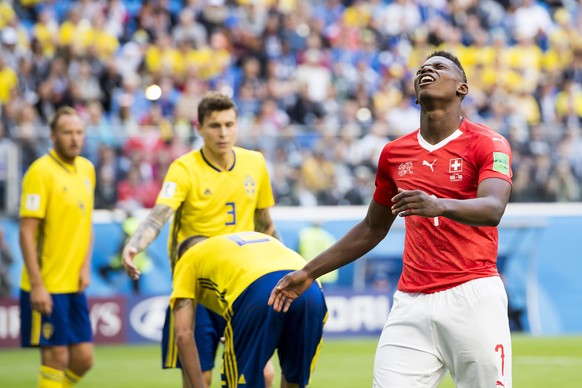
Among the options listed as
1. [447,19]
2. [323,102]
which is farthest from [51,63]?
[447,19]

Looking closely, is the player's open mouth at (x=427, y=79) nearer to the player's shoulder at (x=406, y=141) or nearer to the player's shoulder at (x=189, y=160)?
the player's shoulder at (x=406, y=141)

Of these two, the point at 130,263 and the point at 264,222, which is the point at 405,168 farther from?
the point at 264,222

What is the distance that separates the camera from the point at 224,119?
23.1 feet

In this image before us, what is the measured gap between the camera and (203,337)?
701 centimetres

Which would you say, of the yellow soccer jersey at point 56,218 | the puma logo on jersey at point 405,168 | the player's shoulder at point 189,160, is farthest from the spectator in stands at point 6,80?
the puma logo on jersey at point 405,168

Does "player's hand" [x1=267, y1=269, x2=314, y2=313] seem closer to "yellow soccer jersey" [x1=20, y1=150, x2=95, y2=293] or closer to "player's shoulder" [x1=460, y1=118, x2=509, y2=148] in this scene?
"player's shoulder" [x1=460, y1=118, x2=509, y2=148]

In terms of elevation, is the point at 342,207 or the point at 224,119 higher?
the point at 224,119

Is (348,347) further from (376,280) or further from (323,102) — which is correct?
(323,102)

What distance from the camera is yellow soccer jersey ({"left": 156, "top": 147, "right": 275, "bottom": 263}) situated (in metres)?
7.05

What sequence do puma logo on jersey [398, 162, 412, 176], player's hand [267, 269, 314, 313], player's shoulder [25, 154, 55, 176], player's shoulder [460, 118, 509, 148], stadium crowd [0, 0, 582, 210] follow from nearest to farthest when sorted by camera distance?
player's shoulder [460, 118, 509, 148], puma logo on jersey [398, 162, 412, 176], player's hand [267, 269, 314, 313], player's shoulder [25, 154, 55, 176], stadium crowd [0, 0, 582, 210]

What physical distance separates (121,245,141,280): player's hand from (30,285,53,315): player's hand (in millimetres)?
1657

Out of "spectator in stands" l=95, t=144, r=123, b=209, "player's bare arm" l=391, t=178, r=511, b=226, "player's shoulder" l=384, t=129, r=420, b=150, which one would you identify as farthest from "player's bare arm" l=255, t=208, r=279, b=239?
"spectator in stands" l=95, t=144, r=123, b=209

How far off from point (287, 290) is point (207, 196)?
203 cm

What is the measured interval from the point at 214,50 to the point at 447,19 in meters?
5.19
